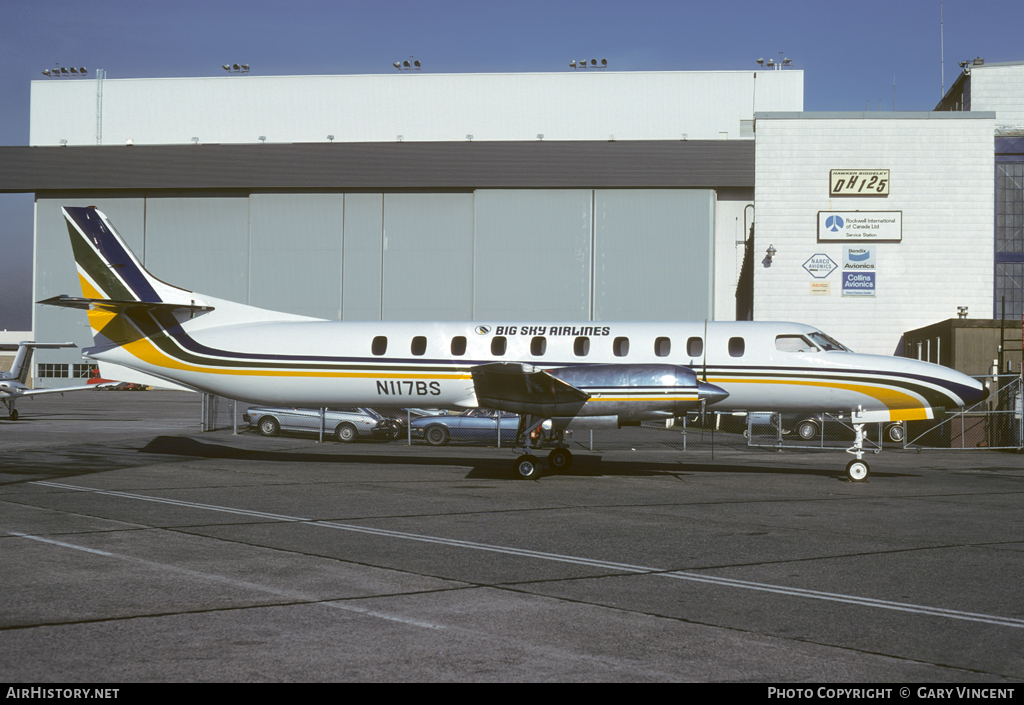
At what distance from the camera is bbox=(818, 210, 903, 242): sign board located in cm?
3859

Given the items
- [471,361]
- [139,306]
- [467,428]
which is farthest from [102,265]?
[467,428]

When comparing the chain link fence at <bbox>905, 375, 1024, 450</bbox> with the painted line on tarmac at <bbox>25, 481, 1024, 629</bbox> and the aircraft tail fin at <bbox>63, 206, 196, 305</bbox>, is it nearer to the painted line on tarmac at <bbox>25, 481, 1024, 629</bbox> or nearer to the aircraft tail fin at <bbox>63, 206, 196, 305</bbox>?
the painted line on tarmac at <bbox>25, 481, 1024, 629</bbox>

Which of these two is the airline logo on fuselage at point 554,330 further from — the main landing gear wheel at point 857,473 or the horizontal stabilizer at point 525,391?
the main landing gear wheel at point 857,473

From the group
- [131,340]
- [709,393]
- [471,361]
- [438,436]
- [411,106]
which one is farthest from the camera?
[411,106]

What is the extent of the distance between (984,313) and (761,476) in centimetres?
2333

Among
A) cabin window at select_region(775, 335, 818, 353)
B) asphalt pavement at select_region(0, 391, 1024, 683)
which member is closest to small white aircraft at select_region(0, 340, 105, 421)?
asphalt pavement at select_region(0, 391, 1024, 683)

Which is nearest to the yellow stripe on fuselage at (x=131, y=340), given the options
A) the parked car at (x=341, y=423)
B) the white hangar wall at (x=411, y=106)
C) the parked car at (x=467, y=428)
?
the parked car at (x=341, y=423)

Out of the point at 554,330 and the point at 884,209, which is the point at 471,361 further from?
the point at 884,209

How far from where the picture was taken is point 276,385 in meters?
20.6

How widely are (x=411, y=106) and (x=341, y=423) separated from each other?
4585 cm

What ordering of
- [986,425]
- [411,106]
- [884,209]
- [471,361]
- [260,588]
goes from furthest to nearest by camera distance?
1. [411,106]
2. [884,209]
3. [986,425]
4. [471,361]
5. [260,588]

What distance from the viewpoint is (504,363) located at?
58.2 feet

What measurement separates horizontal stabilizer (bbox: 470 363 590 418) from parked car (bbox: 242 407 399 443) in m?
11.1

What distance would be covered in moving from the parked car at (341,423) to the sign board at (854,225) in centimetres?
2069
